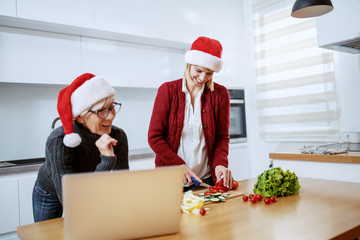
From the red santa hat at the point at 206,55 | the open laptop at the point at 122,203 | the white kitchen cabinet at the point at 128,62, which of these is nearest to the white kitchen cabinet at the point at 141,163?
the white kitchen cabinet at the point at 128,62

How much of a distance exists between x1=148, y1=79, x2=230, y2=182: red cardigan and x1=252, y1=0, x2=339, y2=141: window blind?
180 cm

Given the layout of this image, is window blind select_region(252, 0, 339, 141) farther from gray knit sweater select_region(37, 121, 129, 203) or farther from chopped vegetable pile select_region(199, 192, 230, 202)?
gray knit sweater select_region(37, 121, 129, 203)

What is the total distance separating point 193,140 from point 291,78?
6.94ft

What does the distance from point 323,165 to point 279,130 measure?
1.61 metres

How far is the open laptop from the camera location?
33.7 inches

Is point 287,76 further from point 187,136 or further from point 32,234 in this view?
point 32,234

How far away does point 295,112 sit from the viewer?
3.58 meters

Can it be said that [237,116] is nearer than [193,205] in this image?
No

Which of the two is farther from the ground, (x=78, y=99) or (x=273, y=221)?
(x=78, y=99)

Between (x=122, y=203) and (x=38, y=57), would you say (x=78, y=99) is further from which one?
(x=38, y=57)

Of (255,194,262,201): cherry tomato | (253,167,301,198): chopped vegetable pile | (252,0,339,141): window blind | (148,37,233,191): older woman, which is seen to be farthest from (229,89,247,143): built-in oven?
(255,194,262,201): cherry tomato

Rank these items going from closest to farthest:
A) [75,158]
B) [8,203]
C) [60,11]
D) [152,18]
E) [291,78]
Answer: [75,158] → [8,203] → [60,11] → [152,18] → [291,78]

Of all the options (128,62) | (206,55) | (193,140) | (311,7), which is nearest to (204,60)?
(206,55)

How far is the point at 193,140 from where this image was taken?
1947mm
